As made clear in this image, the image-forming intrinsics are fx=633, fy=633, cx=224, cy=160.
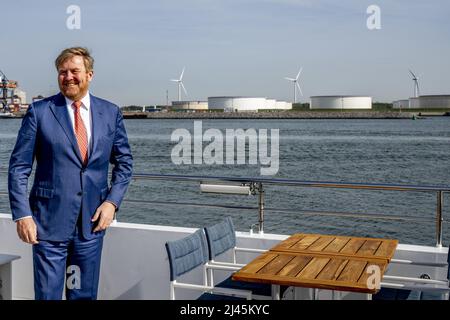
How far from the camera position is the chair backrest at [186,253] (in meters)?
3.93

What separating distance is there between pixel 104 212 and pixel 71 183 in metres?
0.21

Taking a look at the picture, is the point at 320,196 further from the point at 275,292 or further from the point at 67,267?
the point at 67,267

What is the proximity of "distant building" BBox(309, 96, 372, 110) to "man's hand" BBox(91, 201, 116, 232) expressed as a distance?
131 metres

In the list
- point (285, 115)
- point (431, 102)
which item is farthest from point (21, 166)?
point (431, 102)

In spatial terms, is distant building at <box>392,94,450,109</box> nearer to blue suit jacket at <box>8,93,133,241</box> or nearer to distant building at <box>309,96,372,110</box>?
distant building at <box>309,96,372,110</box>

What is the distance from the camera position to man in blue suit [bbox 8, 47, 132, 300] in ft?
9.11

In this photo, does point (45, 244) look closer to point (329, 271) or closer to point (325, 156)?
point (329, 271)

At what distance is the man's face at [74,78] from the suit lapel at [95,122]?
0.27 feet

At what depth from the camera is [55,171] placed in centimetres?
280

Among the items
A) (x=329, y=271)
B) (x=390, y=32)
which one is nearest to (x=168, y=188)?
(x=329, y=271)

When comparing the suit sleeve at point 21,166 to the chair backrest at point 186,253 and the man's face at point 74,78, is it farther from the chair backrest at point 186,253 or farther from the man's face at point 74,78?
the chair backrest at point 186,253

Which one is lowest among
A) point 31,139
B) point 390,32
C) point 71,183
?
point 71,183

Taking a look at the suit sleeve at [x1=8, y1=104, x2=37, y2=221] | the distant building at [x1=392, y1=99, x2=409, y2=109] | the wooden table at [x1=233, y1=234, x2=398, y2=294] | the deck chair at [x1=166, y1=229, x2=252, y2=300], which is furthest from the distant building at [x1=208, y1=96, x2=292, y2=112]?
the suit sleeve at [x1=8, y1=104, x2=37, y2=221]
